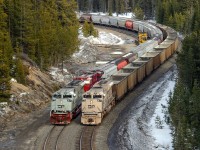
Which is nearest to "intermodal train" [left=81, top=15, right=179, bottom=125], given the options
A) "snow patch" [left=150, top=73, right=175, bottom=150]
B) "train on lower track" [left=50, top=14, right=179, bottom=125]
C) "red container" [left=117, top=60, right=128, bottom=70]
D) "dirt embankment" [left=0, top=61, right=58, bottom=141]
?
"train on lower track" [left=50, top=14, right=179, bottom=125]

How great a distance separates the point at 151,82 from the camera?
5056cm

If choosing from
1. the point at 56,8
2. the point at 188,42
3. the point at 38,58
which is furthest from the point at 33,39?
the point at 188,42

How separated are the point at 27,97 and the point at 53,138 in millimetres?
11407

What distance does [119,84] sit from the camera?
41.3 meters

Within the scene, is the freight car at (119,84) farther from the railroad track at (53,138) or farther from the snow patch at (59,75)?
the snow patch at (59,75)

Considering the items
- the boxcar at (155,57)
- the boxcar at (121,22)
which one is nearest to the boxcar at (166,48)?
the boxcar at (155,57)

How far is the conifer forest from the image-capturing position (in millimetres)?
28000

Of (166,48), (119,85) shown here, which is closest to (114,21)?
(166,48)

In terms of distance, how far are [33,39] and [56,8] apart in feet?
52.5

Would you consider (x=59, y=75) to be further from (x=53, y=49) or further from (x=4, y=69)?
(x=4, y=69)

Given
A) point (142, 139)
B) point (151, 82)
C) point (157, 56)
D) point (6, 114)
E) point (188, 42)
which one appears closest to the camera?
point (142, 139)

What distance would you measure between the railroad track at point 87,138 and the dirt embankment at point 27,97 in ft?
20.9

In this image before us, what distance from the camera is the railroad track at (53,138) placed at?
2897 centimetres

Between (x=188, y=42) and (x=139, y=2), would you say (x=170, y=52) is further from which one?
(x=139, y=2)
